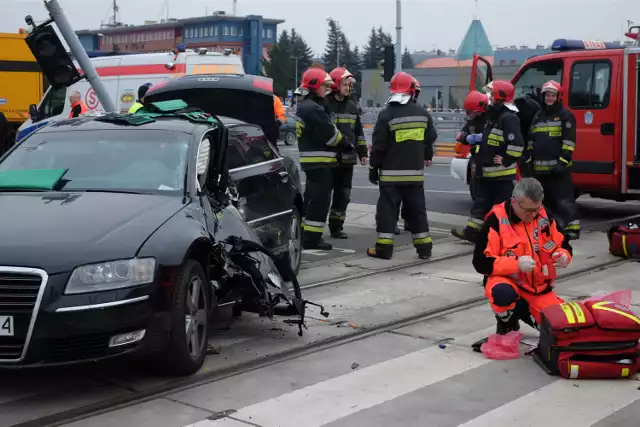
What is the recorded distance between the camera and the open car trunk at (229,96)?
11.0 meters

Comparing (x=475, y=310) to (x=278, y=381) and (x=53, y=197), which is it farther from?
(x=53, y=197)

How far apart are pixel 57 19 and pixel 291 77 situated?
9506cm

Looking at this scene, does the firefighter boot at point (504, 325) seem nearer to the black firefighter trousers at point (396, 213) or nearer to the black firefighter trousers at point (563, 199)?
the black firefighter trousers at point (396, 213)

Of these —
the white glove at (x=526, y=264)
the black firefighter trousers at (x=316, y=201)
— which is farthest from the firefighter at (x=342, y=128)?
the white glove at (x=526, y=264)

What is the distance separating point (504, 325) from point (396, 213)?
4.05 metres

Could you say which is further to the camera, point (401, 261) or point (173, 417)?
point (401, 261)

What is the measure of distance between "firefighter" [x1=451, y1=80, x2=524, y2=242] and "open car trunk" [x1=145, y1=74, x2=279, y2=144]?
2.49m

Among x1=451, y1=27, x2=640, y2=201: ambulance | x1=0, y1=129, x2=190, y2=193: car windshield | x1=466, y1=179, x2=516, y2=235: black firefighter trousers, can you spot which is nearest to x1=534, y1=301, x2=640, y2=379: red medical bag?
x1=0, y1=129, x2=190, y2=193: car windshield

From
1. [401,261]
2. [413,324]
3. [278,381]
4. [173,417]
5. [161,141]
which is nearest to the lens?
[173,417]

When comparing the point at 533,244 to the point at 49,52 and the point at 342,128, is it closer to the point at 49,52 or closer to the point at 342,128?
the point at 342,128

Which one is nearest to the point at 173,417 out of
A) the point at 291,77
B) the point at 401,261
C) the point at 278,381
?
the point at 278,381

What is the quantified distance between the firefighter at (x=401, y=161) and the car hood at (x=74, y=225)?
4497 millimetres

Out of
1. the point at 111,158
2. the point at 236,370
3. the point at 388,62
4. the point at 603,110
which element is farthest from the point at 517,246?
the point at 388,62

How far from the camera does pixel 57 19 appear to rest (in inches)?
438
